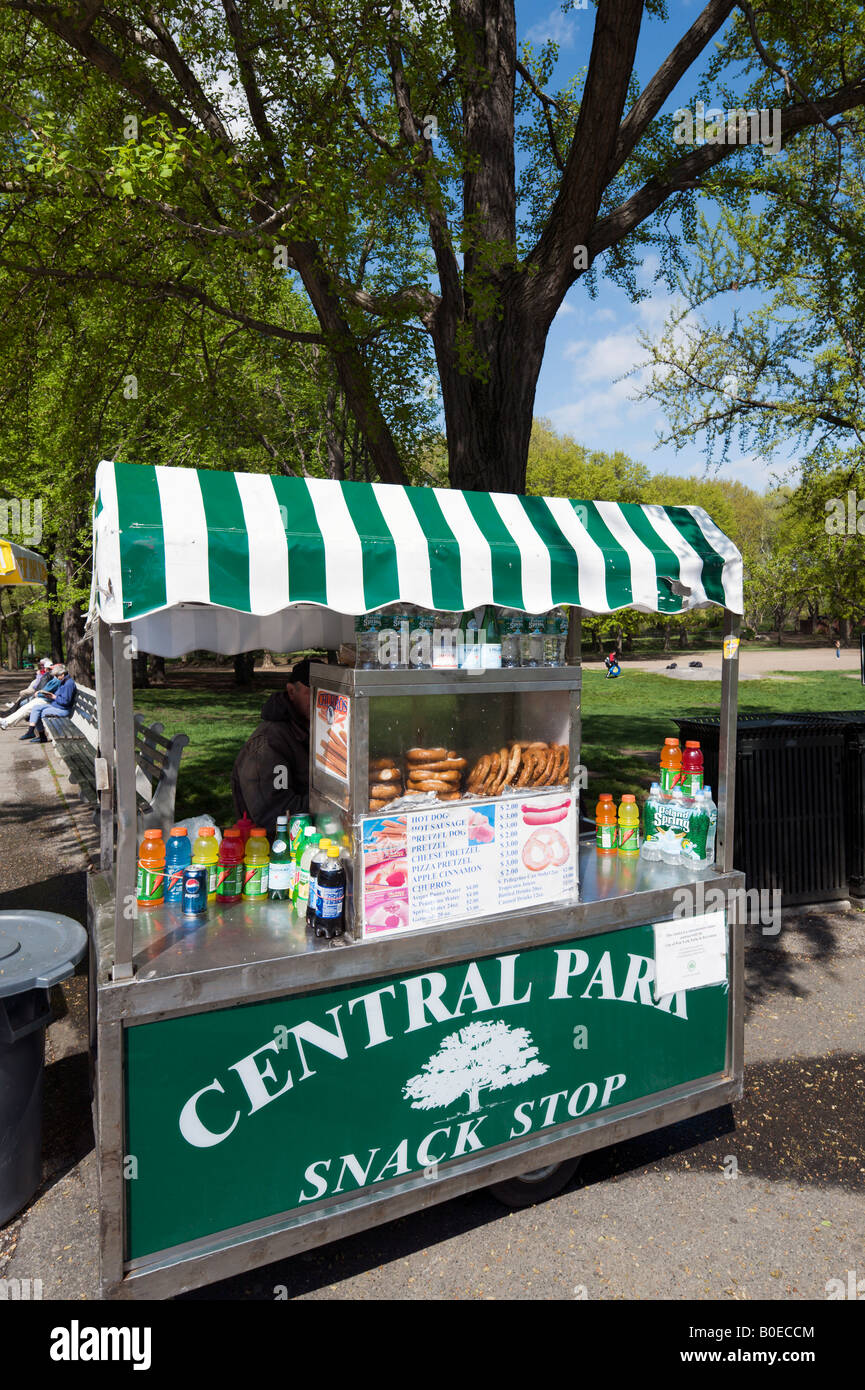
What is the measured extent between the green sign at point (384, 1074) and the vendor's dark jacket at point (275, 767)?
1768 millimetres

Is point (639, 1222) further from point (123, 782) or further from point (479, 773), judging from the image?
point (123, 782)

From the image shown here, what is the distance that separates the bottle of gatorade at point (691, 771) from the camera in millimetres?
3977

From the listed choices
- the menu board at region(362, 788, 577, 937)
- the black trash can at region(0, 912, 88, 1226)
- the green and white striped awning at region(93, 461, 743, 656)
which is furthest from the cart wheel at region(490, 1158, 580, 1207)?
the green and white striped awning at region(93, 461, 743, 656)

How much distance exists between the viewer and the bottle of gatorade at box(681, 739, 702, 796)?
398 cm

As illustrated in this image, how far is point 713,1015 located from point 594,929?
34.9 inches

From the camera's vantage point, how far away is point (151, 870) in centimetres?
337

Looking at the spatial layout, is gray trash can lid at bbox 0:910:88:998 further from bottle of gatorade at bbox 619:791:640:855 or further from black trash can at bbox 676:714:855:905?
black trash can at bbox 676:714:855:905

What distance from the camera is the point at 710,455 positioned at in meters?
12.5

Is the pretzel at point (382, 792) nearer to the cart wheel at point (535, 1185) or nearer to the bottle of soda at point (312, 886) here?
the bottle of soda at point (312, 886)

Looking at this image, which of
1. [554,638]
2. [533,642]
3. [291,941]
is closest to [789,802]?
[554,638]

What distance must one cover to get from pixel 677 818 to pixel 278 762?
2.29m

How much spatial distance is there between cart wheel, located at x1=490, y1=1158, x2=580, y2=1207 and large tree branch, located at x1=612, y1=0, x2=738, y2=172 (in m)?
7.51

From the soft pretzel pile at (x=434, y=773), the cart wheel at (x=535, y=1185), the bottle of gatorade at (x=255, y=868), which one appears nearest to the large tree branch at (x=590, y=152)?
the soft pretzel pile at (x=434, y=773)
